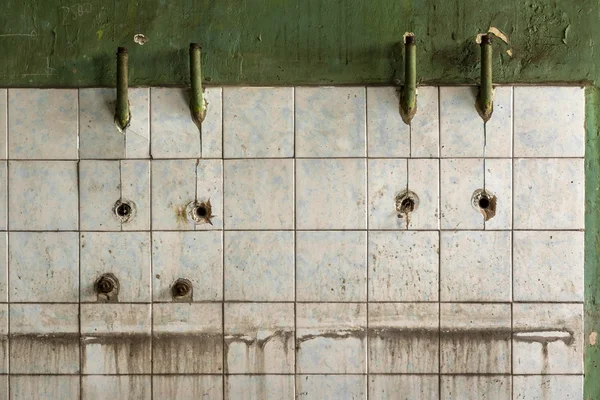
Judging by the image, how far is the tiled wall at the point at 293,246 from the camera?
6.87 ft

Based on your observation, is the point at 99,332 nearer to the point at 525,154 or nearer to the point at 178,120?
the point at 178,120

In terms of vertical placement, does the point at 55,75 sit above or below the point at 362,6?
below

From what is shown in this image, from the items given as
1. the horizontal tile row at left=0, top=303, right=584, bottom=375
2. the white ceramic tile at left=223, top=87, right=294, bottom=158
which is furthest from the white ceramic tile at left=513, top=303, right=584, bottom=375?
the white ceramic tile at left=223, top=87, right=294, bottom=158

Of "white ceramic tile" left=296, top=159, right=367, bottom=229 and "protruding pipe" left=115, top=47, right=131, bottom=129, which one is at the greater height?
"protruding pipe" left=115, top=47, right=131, bottom=129

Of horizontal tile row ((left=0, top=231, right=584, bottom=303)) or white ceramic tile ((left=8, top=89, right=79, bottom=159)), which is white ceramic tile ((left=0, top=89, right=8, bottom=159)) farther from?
horizontal tile row ((left=0, top=231, right=584, bottom=303))

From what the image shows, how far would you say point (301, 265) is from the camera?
212 cm

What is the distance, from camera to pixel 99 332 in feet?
6.97

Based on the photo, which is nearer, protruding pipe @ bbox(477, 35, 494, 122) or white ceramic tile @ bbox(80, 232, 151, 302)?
protruding pipe @ bbox(477, 35, 494, 122)

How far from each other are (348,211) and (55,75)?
1216 mm

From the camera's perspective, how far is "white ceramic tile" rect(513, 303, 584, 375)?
2084 mm

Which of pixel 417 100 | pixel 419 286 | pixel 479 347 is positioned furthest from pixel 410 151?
pixel 479 347

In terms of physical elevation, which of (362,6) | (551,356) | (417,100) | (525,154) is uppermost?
(362,6)

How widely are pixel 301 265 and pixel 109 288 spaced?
72 centimetres

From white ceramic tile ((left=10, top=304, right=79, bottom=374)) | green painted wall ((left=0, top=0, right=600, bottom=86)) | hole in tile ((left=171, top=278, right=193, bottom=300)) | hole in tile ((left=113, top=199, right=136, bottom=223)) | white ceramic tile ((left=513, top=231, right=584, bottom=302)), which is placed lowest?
white ceramic tile ((left=10, top=304, right=79, bottom=374))
